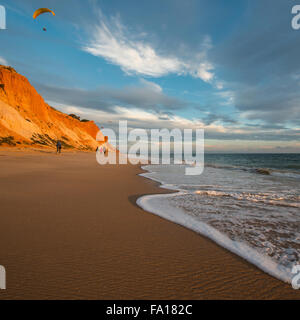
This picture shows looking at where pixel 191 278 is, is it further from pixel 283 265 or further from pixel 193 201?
pixel 193 201

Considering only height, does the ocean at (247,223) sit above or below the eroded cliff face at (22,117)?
A: below

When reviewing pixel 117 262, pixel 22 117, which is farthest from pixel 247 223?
pixel 22 117

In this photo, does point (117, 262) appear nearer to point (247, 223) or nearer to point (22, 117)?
point (247, 223)

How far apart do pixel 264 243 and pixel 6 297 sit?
329 cm

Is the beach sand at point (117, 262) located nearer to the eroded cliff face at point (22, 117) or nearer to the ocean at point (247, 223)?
the ocean at point (247, 223)
